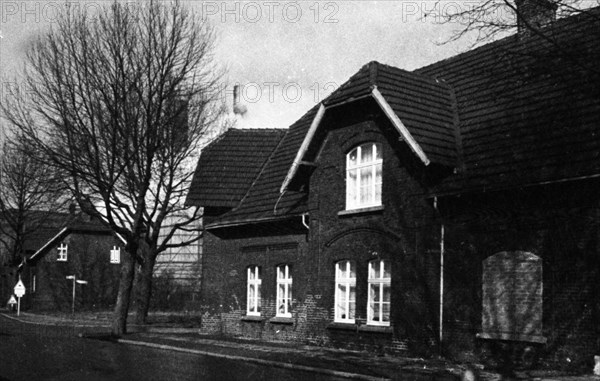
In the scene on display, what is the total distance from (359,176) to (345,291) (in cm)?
309

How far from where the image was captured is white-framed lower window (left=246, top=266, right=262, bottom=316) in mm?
25469

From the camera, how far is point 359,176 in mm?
20766

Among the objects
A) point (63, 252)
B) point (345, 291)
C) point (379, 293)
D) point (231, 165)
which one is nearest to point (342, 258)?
point (345, 291)

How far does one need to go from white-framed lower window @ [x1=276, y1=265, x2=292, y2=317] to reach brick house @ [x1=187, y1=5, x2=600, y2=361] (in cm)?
6

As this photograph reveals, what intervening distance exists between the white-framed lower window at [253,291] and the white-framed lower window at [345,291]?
4741mm

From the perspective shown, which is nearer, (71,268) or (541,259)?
(541,259)

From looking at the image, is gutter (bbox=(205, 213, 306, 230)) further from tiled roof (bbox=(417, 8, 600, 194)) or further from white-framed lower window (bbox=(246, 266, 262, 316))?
tiled roof (bbox=(417, 8, 600, 194))

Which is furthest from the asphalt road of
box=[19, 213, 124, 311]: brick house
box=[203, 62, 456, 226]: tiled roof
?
box=[19, 213, 124, 311]: brick house

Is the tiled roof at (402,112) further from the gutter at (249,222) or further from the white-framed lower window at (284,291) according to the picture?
the white-framed lower window at (284,291)

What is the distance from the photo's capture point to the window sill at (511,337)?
615 inches

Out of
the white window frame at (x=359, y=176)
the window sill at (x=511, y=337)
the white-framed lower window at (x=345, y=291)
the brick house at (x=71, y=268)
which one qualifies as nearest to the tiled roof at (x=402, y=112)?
the white window frame at (x=359, y=176)

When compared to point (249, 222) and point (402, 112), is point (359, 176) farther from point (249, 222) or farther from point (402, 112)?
point (249, 222)

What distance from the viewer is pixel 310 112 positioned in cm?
2761

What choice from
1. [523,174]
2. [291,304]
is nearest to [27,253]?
[291,304]
